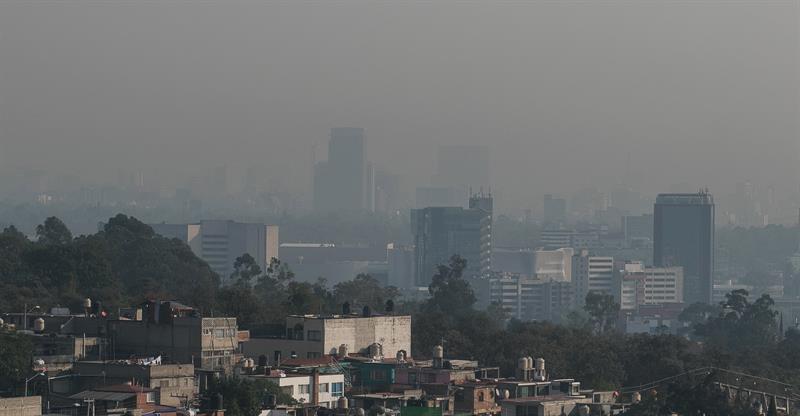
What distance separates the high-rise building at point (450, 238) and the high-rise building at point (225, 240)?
14.6 m

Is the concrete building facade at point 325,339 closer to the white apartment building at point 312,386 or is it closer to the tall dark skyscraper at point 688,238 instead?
the white apartment building at point 312,386

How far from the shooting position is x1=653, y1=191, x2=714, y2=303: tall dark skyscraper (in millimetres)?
167375

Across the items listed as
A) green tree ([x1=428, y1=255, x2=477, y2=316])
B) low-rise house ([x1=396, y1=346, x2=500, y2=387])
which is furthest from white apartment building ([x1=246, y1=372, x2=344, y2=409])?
green tree ([x1=428, y1=255, x2=477, y2=316])

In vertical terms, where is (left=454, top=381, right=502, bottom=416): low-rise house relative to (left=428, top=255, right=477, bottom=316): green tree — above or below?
below

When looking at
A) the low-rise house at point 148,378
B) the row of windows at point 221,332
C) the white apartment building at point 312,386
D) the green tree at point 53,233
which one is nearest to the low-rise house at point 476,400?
the white apartment building at point 312,386

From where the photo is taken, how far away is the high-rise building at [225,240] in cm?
15075

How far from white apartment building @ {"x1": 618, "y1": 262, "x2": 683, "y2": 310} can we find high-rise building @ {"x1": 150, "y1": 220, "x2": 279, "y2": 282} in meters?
24.4

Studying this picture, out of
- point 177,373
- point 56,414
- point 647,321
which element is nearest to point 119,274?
point 177,373

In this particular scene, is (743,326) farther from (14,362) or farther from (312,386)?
(14,362)

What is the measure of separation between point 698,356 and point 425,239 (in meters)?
111

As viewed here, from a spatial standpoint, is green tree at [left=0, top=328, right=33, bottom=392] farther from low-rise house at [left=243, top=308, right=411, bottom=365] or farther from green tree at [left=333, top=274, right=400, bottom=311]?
green tree at [left=333, top=274, right=400, bottom=311]

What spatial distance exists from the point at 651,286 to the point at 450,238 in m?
14.5

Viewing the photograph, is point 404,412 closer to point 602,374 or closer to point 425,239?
point 602,374

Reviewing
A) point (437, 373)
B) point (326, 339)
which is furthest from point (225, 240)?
point (437, 373)
